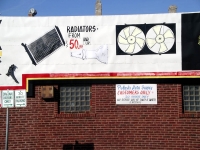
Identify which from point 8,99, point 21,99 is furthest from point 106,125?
point 8,99

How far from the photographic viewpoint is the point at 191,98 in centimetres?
1238

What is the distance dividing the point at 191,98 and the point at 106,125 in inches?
124

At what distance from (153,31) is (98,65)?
228 centimetres

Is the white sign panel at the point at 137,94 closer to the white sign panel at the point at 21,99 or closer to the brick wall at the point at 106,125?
the brick wall at the point at 106,125

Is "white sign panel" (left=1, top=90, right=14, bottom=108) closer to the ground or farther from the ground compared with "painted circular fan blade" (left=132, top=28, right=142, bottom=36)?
closer to the ground

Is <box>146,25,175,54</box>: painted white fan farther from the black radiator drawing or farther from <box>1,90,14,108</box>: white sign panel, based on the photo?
<box>1,90,14,108</box>: white sign panel

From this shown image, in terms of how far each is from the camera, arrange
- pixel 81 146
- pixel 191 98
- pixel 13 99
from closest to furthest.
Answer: pixel 13 99
pixel 81 146
pixel 191 98

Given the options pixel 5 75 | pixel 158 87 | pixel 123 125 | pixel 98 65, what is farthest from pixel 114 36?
pixel 5 75

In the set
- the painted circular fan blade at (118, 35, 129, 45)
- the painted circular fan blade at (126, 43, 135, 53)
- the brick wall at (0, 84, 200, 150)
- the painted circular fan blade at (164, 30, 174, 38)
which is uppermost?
the painted circular fan blade at (164, 30, 174, 38)

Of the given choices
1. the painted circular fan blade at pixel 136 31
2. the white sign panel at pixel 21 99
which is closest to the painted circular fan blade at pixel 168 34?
the painted circular fan blade at pixel 136 31

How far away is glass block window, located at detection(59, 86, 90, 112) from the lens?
1264 centimetres

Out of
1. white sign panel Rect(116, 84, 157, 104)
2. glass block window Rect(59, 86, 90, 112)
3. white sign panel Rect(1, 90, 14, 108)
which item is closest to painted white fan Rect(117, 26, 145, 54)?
white sign panel Rect(116, 84, 157, 104)

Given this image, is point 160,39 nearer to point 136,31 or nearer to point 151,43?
point 151,43

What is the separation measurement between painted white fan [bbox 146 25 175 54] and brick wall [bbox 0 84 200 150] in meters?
1.31
